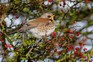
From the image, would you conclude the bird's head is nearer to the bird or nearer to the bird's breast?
the bird

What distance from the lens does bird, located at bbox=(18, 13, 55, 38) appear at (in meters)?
5.96

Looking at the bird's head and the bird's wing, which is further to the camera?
the bird's head

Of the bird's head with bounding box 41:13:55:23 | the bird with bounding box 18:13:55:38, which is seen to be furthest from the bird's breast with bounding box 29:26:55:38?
the bird's head with bounding box 41:13:55:23

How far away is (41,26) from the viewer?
6258mm

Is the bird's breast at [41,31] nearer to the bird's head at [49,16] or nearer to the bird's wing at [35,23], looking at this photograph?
the bird's wing at [35,23]

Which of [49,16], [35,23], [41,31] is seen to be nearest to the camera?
[41,31]

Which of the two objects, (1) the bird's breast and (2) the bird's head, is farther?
(2) the bird's head

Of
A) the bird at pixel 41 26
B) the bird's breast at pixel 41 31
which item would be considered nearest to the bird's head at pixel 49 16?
the bird at pixel 41 26

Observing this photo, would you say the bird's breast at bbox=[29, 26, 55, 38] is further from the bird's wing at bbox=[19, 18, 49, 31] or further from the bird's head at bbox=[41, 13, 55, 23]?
the bird's head at bbox=[41, 13, 55, 23]

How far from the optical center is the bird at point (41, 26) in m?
5.96

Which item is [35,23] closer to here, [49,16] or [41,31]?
[41,31]

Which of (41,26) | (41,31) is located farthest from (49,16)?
(41,31)

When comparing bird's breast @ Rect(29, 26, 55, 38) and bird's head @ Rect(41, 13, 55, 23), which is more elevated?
bird's head @ Rect(41, 13, 55, 23)

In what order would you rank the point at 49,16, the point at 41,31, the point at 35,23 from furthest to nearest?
the point at 49,16 → the point at 35,23 → the point at 41,31
